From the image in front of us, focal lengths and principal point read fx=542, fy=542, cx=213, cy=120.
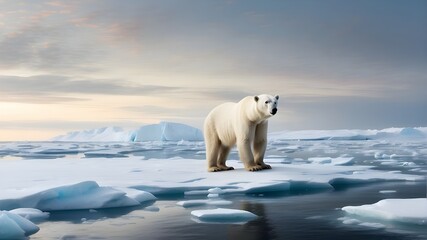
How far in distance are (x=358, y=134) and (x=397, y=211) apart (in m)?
Result: 65.0

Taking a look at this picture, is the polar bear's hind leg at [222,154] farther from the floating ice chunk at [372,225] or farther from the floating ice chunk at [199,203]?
the floating ice chunk at [372,225]

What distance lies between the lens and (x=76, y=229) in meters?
6.75

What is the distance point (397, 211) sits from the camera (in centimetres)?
704

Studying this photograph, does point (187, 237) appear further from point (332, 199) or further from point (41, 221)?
point (332, 199)

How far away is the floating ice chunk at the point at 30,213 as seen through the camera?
7.44m

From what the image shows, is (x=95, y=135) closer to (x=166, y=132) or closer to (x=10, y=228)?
(x=166, y=132)

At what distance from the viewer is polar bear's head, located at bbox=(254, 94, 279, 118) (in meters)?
10.7

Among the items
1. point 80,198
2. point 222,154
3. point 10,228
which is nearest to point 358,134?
point 222,154

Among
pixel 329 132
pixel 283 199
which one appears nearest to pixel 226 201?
pixel 283 199

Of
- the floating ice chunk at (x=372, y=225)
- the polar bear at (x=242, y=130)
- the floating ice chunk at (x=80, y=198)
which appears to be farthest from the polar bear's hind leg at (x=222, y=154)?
the floating ice chunk at (x=372, y=225)

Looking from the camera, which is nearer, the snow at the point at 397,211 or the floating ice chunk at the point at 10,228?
the floating ice chunk at the point at 10,228

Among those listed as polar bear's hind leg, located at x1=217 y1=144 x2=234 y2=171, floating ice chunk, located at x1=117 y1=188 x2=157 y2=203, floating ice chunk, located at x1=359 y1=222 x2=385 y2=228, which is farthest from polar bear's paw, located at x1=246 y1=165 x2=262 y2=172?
floating ice chunk, located at x1=359 y1=222 x2=385 y2=228

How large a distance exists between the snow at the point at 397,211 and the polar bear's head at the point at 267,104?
331cm

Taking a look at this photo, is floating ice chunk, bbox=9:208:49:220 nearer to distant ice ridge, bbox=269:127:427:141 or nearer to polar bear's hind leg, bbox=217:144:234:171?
polar bear's hind leg, bbox=217:144:234:171
